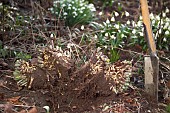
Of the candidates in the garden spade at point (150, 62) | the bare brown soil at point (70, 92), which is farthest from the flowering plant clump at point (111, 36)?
the bare brown soil at point (70, 92)

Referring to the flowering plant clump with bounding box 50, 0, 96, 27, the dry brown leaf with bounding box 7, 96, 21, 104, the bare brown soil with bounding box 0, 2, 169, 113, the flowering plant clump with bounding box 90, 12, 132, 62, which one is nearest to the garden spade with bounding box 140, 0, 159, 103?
the bare brown soil with bounding box 0, 2, 169, 113

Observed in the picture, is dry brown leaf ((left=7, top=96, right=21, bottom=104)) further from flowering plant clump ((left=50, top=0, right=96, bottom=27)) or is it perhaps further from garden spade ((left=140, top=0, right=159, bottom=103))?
flowering plant clump ((left=50, top=0, right=96, bottom=27))

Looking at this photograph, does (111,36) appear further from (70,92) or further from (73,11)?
(70,92)

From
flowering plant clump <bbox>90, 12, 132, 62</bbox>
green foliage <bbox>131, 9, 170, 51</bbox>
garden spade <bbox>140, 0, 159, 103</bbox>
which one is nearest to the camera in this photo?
garden spade <bbox>140, 0, 159, 103</bbox>

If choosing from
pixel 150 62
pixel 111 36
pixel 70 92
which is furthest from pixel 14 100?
pixel 111 36

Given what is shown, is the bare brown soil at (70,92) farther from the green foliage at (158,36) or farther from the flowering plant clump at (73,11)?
the flowering plant clump at (73,11)

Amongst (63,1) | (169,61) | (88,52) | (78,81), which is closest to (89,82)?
(78,81)
